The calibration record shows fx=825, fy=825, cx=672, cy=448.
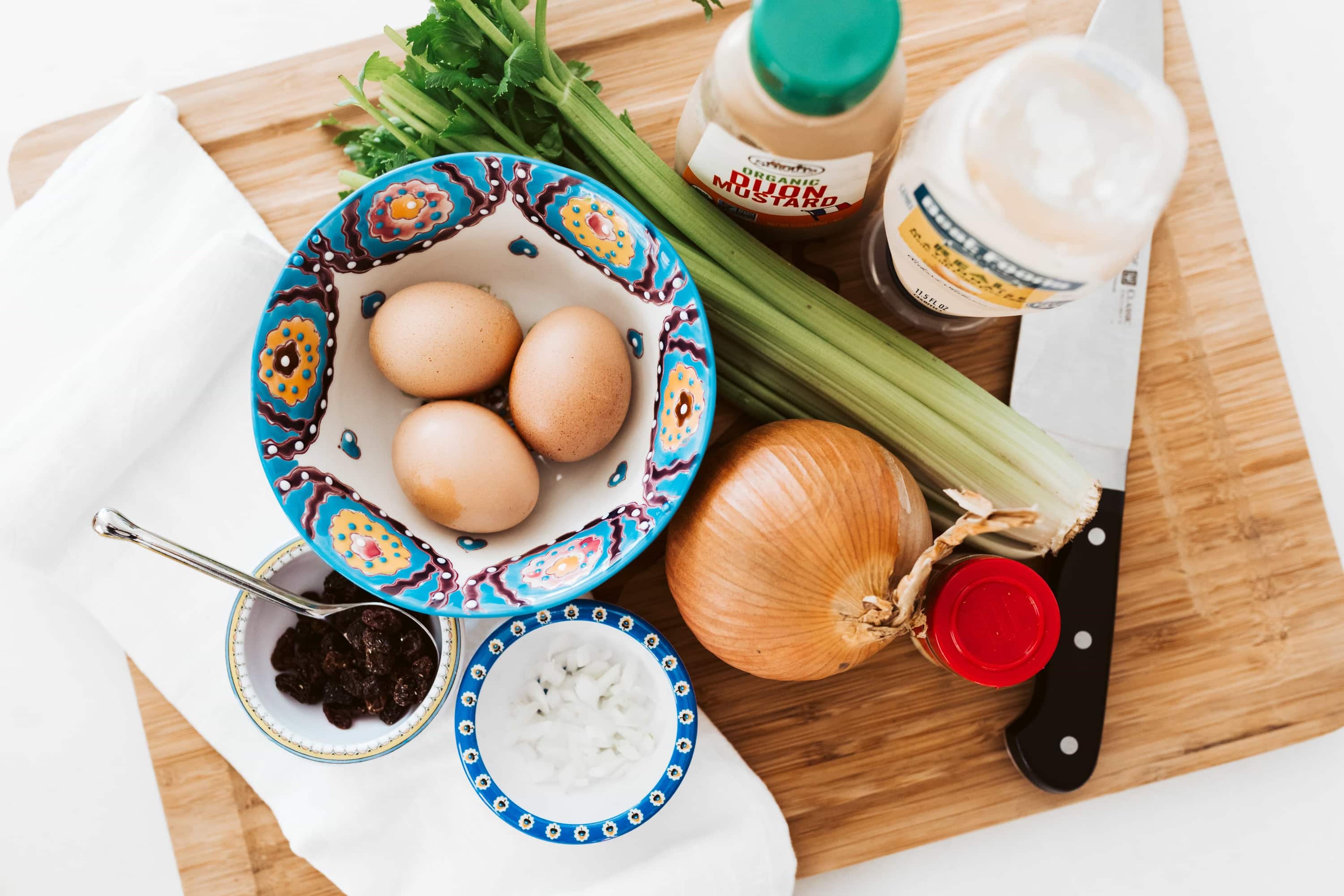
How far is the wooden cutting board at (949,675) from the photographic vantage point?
3.09 feet

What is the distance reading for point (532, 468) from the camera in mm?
806

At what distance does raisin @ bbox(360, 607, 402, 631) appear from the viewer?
84cm

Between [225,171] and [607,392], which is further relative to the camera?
[225,171]

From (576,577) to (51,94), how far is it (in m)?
1.00

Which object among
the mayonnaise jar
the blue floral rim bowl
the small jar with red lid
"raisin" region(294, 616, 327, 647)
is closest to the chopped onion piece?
the blue floral rim bowl

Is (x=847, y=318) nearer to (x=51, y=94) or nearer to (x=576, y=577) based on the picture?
(x=576, y=577)

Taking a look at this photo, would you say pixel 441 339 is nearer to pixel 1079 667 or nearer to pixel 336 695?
pixel 336 695

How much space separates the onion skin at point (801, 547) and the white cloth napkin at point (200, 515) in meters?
0.20

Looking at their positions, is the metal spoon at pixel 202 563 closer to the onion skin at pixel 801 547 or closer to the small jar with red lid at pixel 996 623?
the onion skin at pixel 801 547

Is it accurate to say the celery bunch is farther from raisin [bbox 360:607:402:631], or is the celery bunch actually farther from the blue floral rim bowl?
raisin [bbox 360:607:402:631]

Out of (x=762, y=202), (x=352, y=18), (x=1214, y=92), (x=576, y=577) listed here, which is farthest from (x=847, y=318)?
(x=352, y=18)

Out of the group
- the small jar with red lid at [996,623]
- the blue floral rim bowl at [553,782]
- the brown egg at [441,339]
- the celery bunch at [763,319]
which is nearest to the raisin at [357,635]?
the blue floral rim bowl at [553,782]

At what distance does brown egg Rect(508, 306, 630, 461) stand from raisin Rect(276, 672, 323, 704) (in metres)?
0.35

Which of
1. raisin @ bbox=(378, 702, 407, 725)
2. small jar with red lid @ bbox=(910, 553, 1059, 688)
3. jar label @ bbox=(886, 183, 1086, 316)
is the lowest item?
small jar with red lid @ bbox=(910, 553, 1059, 688)
